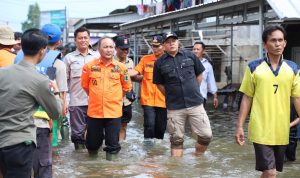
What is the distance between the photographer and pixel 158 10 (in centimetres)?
2567

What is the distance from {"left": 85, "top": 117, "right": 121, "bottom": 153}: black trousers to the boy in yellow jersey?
2.65 m

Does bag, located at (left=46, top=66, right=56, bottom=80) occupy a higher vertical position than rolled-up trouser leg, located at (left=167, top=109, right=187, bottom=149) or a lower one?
higher

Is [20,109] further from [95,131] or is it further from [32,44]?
[95,131]

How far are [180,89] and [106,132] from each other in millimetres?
1201

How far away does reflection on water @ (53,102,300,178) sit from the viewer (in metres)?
7.20

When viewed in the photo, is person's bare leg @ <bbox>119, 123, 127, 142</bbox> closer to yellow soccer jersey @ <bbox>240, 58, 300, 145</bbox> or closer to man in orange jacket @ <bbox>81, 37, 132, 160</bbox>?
man in orange jacket @ <bbox>81, 37, 132, 160</bbox>

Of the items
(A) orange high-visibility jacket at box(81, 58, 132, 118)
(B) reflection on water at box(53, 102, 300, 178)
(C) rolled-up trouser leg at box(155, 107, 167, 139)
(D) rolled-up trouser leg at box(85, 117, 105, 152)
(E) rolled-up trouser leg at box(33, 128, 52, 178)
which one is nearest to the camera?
(E) rolled-up trouser leg at box(33, 128, 52, 178)

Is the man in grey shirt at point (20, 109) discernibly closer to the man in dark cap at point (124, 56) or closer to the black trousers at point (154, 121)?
the man in dark cap at point (124, 56)

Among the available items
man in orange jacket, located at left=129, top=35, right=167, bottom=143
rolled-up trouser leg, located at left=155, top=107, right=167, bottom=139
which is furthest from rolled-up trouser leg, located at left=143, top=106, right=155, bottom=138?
rolled-up trouser leg, located at left=155, top=107, right=167, bottom=139

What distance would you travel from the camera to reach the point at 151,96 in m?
9.28

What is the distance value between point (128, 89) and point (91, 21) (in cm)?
2412

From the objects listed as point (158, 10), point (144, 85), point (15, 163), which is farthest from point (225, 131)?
point (158, 10)

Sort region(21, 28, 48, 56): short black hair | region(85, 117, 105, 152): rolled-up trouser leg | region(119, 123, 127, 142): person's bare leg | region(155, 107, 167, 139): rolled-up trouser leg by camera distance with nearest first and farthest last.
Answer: region(21, 28, 48, 56): short black hair < region(85, 117, 105, 152): rolled-up trouser leg < region(155, 107, 167, 139): rolled-up trouser leg < region(119, 123, 127, 142): person's bare leg

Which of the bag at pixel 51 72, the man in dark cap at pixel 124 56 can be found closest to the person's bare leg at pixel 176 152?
the man in dark cap at pixel 124 56
